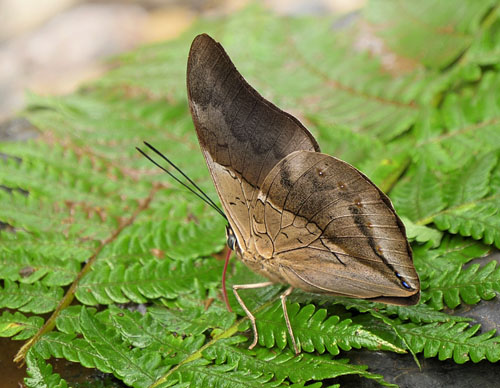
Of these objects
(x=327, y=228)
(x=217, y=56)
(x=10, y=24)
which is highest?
(x=10, y=24)

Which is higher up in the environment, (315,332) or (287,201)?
(287,201)

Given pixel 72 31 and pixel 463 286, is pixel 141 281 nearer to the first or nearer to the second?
pixel 463 286

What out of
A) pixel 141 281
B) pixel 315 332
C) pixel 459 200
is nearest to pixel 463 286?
pixel 459 200

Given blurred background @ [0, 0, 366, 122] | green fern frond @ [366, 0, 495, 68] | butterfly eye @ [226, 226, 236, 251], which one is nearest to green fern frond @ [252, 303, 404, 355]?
butterfly eye @ [226, 226, 236, 251]

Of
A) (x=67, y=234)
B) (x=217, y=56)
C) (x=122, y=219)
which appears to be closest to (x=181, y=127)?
(x=122, y=219)

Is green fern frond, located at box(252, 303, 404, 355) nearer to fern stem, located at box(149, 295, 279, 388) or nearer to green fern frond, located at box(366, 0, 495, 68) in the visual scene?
fern stem, located at box(149, 295, 279, 388)

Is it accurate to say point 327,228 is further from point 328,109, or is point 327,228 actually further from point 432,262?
point 328,109
